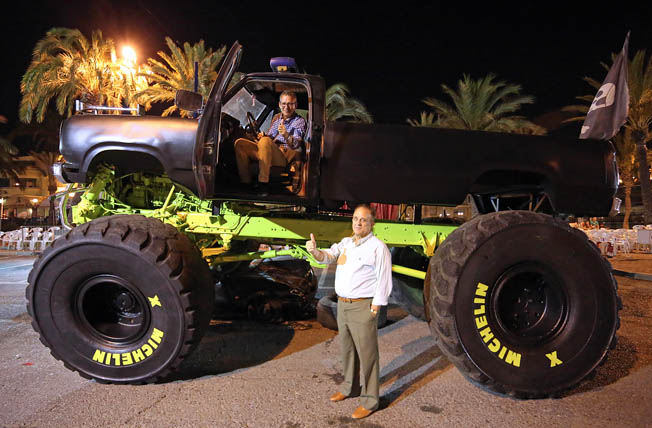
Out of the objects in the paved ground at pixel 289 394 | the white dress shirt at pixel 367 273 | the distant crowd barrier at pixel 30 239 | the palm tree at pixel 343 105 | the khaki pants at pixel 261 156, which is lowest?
the distant crowd barrier at pixel 30 239

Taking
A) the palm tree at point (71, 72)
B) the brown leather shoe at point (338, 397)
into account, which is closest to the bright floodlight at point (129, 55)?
the palm tree at point (71, 72)

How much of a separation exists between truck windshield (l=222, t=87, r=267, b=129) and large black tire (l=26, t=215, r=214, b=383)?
174 centimetres

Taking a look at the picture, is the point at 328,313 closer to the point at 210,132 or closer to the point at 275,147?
the point at 275,147

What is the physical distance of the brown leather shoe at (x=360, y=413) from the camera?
9.33 feet

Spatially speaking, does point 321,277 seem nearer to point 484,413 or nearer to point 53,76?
point 484,413

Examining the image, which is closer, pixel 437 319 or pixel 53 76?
pixel 437 319

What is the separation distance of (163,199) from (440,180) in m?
3.10

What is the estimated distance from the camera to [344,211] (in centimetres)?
474

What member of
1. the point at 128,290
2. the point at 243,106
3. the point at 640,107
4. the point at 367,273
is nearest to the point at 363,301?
the point at 367,273

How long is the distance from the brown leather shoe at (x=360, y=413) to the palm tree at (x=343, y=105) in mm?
14485

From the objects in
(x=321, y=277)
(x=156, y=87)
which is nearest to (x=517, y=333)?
(x=321, y=277)

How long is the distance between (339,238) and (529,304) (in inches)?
72.0

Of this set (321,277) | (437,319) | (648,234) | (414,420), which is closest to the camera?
(414,420)

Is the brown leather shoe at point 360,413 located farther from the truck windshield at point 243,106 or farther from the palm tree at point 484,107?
the palm tree at point 484,107
